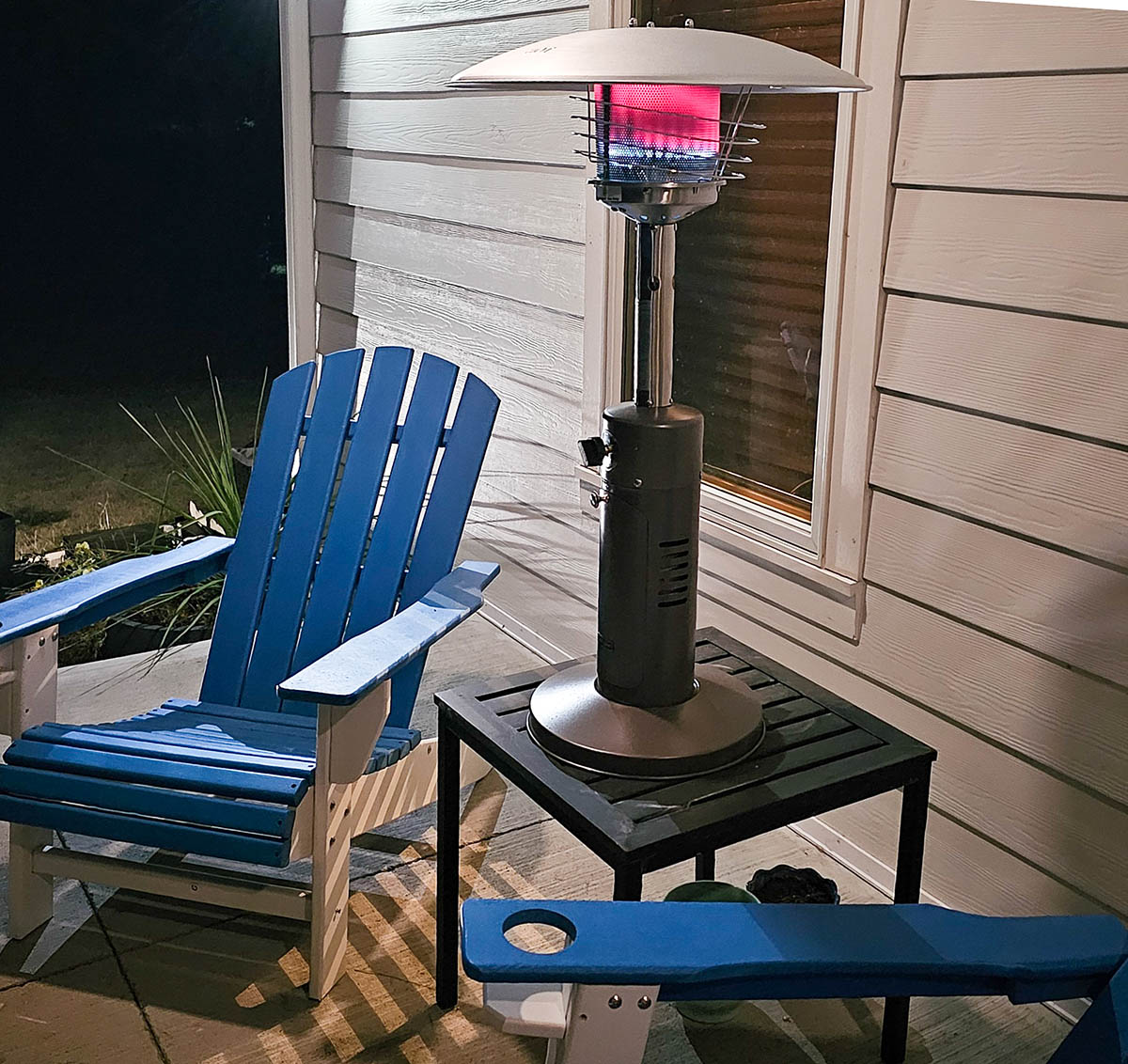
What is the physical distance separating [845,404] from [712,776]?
85 cm

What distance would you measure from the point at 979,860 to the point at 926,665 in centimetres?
32

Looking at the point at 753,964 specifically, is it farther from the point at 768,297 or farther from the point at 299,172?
the point at 299,172

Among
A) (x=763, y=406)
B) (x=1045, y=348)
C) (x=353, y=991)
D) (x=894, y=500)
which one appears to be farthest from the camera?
(x=763, y=406)

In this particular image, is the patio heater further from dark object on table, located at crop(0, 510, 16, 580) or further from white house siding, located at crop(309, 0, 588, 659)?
dark object on table, located at crop(0, 510, 16, 580)

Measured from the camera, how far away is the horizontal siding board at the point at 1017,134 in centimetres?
161

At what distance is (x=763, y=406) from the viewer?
2350 millimetres

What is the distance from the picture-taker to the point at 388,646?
1.89m

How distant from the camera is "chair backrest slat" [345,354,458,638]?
2334 mm

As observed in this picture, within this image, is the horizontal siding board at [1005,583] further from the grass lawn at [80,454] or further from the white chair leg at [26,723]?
the grass lawn at [80,454]

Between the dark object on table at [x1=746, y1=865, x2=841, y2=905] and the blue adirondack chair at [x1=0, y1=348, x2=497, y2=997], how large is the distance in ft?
2.04

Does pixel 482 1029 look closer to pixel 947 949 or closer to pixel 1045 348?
pixel 947 949

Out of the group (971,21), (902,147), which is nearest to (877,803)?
(902,147)

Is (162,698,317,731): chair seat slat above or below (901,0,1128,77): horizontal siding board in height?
below

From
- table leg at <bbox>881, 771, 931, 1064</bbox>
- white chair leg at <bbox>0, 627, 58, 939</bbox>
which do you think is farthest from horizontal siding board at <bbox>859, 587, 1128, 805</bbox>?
white chair leg at <bbox>0, 627, 58, 939</bbox>
